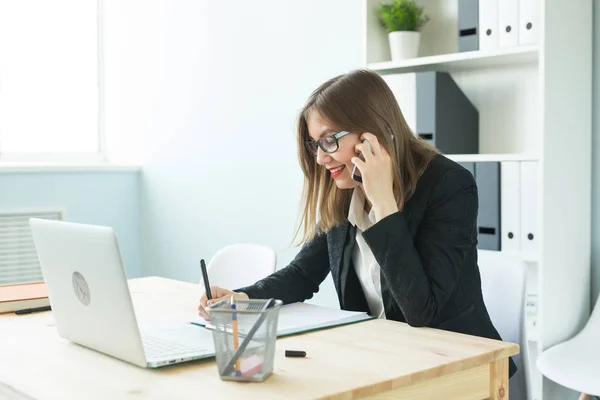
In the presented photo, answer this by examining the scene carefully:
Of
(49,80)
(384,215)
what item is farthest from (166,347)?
(49,80)

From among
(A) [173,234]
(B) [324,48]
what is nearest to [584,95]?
(B) [324,48]

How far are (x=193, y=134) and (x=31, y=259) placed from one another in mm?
1010

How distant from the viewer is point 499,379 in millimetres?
1355

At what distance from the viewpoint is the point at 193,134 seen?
3893 mm

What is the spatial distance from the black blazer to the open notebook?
87 mm

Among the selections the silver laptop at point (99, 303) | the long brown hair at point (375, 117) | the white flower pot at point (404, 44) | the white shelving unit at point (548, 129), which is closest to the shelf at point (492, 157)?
the white shelving unit at point (548, 129)

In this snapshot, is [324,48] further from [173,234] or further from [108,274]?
[108,274]

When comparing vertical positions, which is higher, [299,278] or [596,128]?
[596,128]

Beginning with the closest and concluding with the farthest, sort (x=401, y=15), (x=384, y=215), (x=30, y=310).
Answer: (x=384, y=215) < (x=30, y=310) < (x=401, y=15)

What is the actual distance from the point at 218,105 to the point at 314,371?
2662 millimetres

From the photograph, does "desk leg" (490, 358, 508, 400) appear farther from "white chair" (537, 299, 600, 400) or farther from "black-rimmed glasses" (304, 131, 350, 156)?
"white chair" (537, 299, 600, 400)

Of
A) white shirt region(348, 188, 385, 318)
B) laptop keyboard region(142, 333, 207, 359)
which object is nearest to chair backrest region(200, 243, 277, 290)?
white shirt region(348, 188, 385, 318)

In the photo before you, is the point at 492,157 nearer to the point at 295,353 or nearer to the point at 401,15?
the point at 401,15

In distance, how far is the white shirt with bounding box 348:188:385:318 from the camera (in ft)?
5.78
